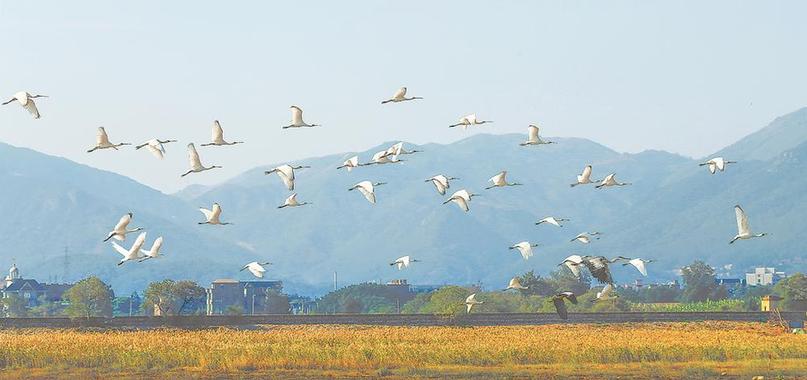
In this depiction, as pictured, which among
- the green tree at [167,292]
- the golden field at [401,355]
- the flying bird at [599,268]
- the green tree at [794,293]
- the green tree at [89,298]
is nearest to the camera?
the flying bird at [599,268]

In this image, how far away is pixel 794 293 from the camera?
17425cm

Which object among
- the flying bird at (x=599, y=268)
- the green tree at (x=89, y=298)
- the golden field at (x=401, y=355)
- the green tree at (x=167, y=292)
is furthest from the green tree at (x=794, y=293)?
the flying bird at (x=599, y=268)

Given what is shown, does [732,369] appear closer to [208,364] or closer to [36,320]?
[208,364]

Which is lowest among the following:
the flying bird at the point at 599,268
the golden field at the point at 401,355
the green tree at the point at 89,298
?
the golden field at the point at 401,355

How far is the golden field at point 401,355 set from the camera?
67.8 metres

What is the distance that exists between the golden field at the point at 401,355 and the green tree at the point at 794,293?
63.1 metres

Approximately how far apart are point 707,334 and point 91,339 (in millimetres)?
41551

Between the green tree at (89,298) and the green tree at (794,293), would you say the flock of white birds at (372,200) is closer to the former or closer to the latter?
the green tree at (794,293)

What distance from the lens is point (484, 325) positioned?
111500mm

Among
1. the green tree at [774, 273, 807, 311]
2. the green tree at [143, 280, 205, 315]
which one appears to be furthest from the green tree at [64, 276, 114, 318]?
the green tree at [774, 273, 807, 311]

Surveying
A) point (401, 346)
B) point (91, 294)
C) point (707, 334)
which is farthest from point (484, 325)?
point (91, 294)

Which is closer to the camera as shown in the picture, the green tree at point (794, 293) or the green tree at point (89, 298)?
the green tree at point (794, 293)

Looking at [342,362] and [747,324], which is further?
[747,324]

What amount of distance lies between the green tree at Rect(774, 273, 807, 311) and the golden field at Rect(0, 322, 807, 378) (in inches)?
2484
